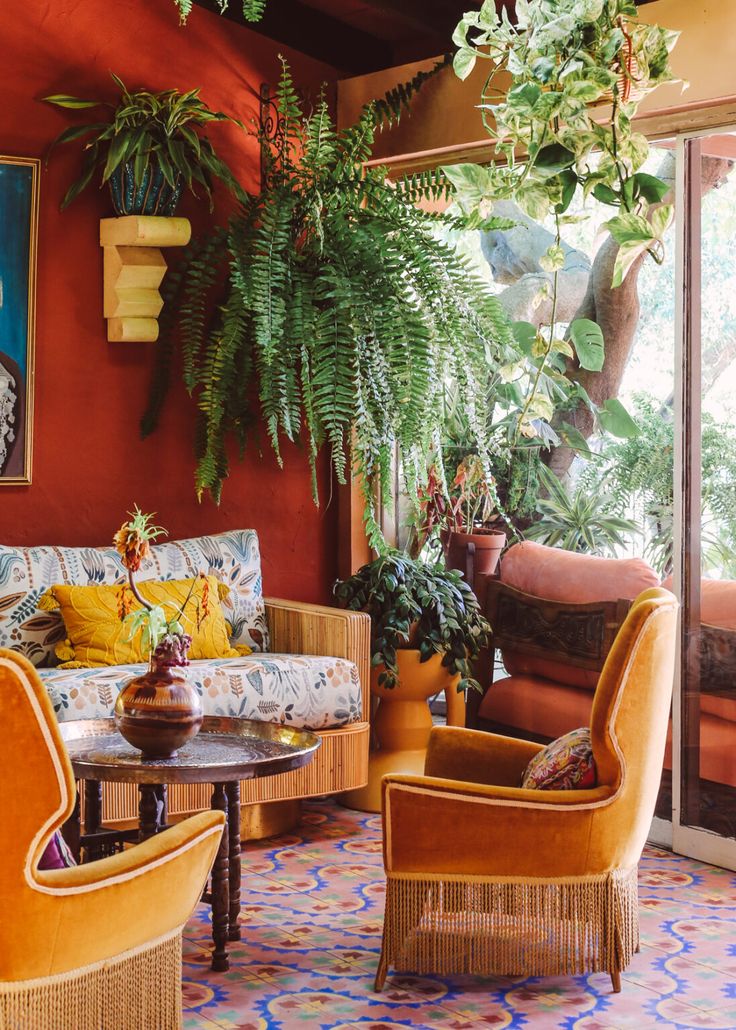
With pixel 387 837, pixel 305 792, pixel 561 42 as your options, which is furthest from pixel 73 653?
pixel 561 42

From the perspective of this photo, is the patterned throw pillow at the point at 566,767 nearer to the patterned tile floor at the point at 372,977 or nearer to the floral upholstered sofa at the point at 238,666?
the patterned tile floor at the point at 372,977

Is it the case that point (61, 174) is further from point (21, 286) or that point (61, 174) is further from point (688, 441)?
point (688, 441)

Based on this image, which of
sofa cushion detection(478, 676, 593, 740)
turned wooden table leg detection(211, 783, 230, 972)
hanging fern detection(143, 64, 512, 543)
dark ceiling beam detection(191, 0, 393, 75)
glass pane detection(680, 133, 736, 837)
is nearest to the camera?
turned wooden table leg detection(211, 783, 230, 972)

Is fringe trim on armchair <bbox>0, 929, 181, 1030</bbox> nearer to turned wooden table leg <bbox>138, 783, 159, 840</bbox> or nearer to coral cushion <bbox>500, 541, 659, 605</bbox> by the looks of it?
turned wooden table leg <bbox>138, 783, 159, 840</bbox>

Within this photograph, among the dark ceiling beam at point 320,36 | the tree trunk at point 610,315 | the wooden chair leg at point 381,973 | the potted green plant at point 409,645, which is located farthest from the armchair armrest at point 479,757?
the dark ceiling beam at point 320,36

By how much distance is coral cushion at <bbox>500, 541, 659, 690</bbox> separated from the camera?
419cm

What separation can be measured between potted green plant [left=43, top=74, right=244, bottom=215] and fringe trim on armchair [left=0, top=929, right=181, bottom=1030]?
266 cm

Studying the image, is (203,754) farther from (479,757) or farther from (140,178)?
(140,178)

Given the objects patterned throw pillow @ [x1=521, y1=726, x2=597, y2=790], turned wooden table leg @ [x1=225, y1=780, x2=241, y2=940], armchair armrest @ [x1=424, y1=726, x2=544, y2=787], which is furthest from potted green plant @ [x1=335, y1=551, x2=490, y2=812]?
patterned throw pillow @ [x1=521, y1=726, x2=597, y2=790]

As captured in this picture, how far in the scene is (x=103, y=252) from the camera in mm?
4387

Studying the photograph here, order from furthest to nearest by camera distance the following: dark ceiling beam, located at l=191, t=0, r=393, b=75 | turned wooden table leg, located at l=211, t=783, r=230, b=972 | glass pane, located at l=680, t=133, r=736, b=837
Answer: dark ceiling beam, located at l=191, t=0, r=393, b=75 < glass pane, located at l=680, t=133, r=736, b=837 < turned wooden table leg, located at l=211, t=783, r=230, b=972

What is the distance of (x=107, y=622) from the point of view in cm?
390

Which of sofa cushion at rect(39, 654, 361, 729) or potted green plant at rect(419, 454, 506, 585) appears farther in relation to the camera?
potted green plant at rect(419, 454, 506, 585)

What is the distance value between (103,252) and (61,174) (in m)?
0.29
